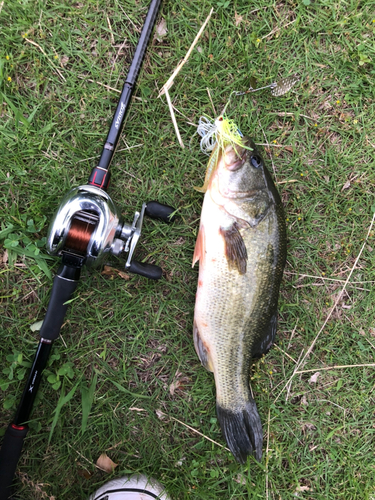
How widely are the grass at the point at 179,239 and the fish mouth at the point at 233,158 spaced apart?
0.44 metres

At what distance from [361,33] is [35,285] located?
3.42m

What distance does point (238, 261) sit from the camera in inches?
88.3

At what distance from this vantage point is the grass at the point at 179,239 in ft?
8.33

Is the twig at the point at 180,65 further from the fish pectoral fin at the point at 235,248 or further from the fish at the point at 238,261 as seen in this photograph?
the fish pectoral fin at the point at 235,248

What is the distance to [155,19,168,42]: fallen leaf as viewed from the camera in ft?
8.59

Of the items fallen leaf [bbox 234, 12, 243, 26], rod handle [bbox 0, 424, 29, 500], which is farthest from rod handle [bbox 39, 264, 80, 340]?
fallen leaf [bbox 234, 12, 243, 26]

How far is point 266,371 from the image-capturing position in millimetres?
2746

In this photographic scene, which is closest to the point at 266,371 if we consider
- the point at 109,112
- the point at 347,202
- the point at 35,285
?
the point at 347,202

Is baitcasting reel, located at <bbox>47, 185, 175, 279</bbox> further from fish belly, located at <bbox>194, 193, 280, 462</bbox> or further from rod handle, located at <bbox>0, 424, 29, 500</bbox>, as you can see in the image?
rod handle, located at <bbox>0, 424, 29, 500</bbox>

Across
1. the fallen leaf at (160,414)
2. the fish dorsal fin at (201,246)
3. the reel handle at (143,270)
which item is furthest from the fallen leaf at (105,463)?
the fish dorsal fin at (201,246)

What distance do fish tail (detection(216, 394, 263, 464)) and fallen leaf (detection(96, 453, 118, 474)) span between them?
903 mm

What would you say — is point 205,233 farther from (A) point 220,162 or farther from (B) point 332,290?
(B) point 332,290

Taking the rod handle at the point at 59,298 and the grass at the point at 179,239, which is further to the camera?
the grass at the point at 179,239

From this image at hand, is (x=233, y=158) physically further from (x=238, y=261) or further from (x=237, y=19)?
(x=237, y=19)
